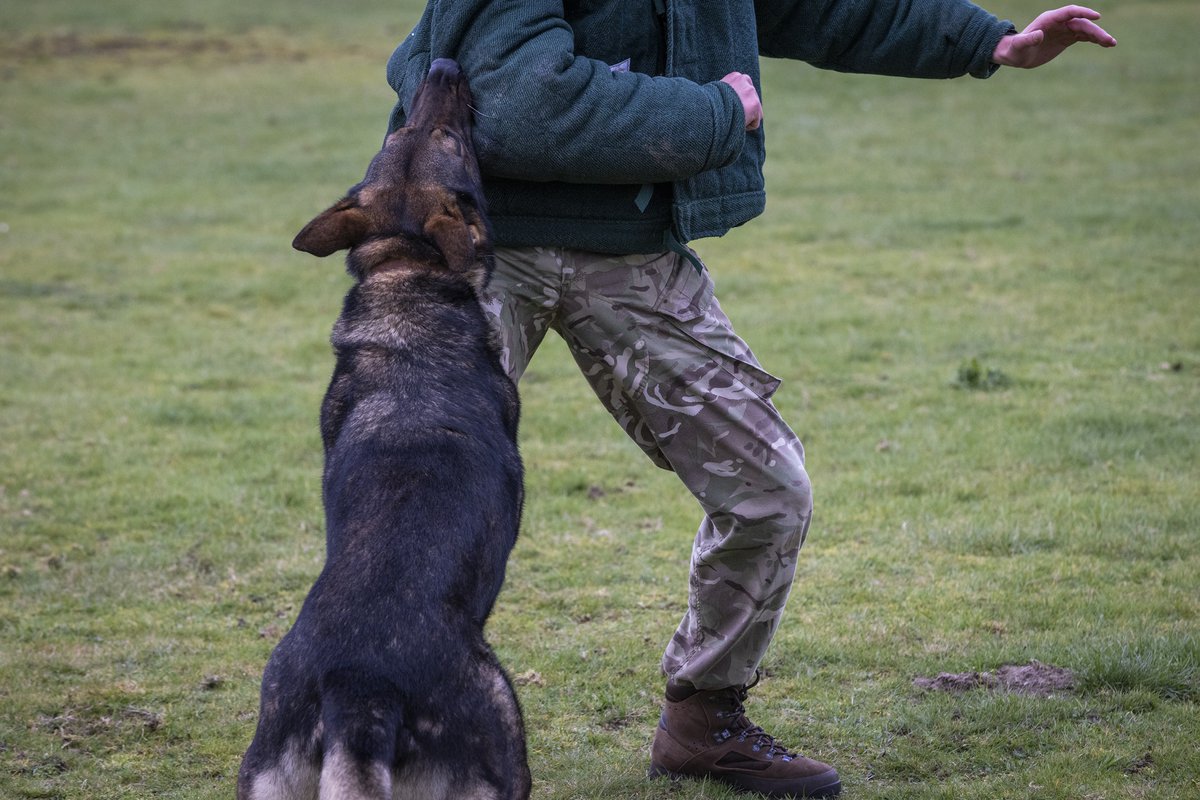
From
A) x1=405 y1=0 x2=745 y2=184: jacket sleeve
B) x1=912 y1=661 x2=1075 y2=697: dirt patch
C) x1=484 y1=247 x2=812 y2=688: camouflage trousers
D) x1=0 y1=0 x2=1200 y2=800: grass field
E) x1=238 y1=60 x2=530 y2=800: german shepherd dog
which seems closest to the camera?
x1=238 y1=60 x2=530 y2=800: german shepherd dog

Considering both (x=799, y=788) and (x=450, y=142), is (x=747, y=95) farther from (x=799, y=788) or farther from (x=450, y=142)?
(x=799, y=788)

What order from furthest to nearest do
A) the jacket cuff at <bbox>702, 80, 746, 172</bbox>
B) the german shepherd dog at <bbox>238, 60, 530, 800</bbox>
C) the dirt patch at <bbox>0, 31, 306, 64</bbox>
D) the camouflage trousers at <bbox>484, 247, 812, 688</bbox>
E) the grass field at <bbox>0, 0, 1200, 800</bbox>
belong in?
the dirt patch at <bbox>0, 31, 306, 64</bbox> < the grass field at <bbox>0, 0, 1200, 800</bbox> < the camouflage trousers at <bbox>484, 247, 812, 688</bbox> < the jacket cuff at <bbox>702, 80, 746, 172</bbox> < the german shepherd dog at <bbox>238, 60, 530, 800</bbox>

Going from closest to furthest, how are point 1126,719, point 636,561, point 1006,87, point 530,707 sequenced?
point 1126,719, point 530,707, point 636,561, point 1006,87

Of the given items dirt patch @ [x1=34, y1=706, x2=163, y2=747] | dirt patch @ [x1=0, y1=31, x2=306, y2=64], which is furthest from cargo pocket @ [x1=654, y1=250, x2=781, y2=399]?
dirt patch @ [x1=0, y1=31, x2=306, y2=64]

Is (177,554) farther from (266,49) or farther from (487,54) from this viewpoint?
(266,49)

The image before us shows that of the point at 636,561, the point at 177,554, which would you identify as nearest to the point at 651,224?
the point at 636,561

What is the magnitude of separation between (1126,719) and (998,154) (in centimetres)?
1353

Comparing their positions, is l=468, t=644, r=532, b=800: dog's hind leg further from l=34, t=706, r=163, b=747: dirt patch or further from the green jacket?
l=34, t=706, r=163, b=747: dirt patch

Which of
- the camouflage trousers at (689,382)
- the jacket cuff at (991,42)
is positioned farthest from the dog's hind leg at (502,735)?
the jacket cuff at (991,42)

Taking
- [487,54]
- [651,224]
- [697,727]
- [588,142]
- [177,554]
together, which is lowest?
[177,554]

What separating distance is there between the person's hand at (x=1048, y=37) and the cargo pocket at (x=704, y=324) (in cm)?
121

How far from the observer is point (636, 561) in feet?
20.6

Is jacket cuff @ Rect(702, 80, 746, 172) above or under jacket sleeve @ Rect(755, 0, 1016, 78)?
under

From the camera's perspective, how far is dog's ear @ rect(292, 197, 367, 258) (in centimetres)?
362
